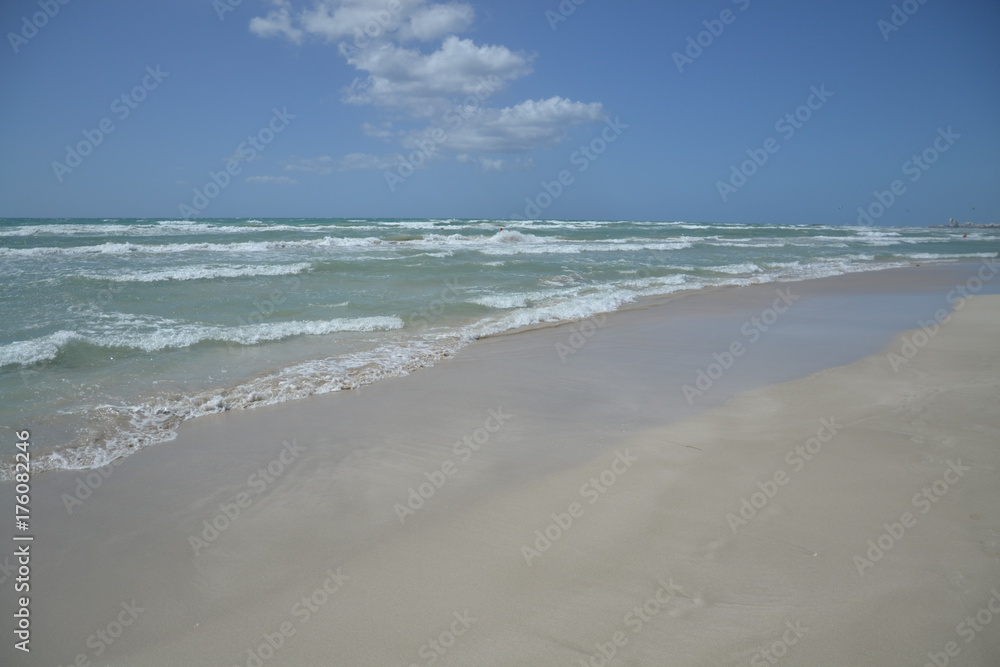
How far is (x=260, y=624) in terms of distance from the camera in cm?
234

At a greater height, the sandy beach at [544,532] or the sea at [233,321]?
the sea at [233,321]

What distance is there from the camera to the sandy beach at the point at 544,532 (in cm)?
223

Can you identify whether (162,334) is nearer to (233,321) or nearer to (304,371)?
(233,321)

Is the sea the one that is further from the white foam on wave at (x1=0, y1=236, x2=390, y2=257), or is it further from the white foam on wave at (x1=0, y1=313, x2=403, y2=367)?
the white foam on wave at (x1=0, y1=236, x2=390, y2=257)

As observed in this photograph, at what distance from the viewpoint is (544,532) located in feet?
9.71

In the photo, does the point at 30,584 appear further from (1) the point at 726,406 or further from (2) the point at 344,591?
(1) the point at 726,406

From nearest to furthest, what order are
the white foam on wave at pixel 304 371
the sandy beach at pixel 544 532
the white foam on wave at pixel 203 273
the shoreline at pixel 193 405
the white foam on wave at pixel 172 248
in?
1. the sandy beach at pixel 544 532
2. the shoreline at pixel 193 405
3. the white foam on wave at pixel 304 371
4. the white foam on wave at pixel 203 273
5. the white foam on wave at pixel 172 248

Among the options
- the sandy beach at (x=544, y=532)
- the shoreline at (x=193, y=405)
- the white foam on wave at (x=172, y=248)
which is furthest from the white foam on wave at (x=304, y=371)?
the white foam on wave at (x=172, y=248)

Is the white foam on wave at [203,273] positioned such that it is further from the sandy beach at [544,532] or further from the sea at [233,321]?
the sandy beach at [544,532]

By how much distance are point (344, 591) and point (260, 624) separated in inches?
14.5

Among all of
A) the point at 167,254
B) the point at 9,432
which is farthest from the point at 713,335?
the point at 167,254

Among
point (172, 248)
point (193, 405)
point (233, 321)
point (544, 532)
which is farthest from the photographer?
point (172, 248)

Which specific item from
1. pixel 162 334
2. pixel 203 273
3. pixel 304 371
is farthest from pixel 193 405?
pixel 203 273

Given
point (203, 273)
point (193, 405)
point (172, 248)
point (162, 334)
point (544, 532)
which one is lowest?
point (544, 532)
